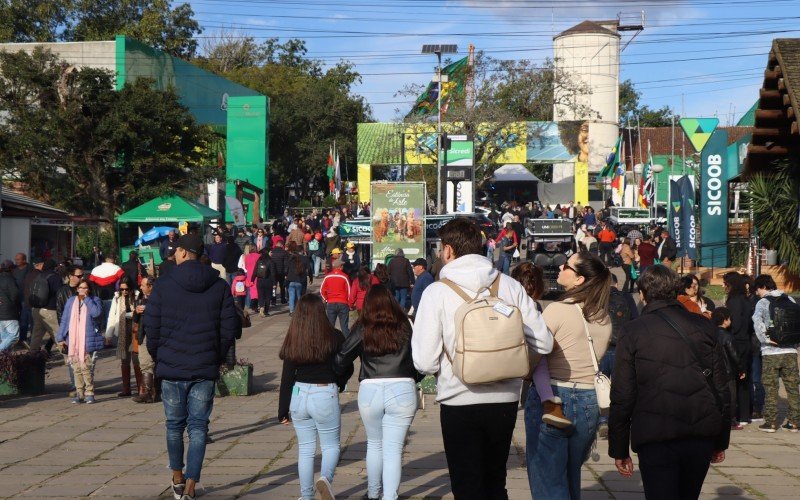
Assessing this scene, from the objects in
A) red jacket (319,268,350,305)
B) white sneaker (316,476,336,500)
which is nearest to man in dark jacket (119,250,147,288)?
red jacket (319,268,350,305)

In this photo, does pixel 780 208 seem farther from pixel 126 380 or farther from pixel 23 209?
pixel 23 209

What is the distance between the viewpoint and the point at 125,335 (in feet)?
42.7

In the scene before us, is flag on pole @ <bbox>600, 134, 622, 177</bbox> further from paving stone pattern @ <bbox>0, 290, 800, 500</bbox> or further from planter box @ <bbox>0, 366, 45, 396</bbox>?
planter box @ <bbox>0, 366, 45, 396</bbox>

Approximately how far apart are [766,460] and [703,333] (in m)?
5.09

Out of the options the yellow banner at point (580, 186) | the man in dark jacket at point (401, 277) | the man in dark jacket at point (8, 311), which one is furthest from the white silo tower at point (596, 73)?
the man in dark jacket at point (8, 311)

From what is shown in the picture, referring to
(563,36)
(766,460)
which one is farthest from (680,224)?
(563,36)

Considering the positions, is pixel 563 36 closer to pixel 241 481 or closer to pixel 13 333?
pixel 13 333

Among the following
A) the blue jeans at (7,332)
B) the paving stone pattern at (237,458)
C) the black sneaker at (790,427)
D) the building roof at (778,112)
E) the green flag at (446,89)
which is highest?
the green flag at (446,89)

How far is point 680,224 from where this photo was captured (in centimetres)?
2756

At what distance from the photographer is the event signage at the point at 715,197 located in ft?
84.1

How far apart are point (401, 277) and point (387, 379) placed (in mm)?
13788

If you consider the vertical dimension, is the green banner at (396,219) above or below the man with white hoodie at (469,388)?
above

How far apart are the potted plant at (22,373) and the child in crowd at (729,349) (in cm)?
872

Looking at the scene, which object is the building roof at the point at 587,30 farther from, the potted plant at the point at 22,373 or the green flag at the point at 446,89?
the potted plant at the point at 22,373
